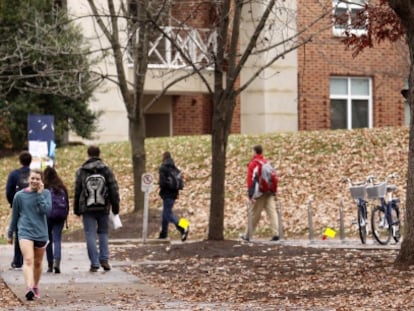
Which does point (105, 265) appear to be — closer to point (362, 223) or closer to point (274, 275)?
point (274, 275)

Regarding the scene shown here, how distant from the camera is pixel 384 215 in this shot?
73.0 feet

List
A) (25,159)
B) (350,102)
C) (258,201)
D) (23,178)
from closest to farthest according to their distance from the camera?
(25,159)
(23,178)
(258,201)
(350,102)

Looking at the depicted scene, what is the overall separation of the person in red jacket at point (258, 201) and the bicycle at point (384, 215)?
7.11ft

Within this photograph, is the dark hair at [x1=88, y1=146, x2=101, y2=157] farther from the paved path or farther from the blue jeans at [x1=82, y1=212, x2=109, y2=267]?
the paved path

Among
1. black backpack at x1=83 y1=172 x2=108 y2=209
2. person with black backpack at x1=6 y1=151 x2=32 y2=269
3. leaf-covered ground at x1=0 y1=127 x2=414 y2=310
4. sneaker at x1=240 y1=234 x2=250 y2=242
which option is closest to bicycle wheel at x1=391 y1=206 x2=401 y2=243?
leaf-covered ground at x1=0 y1=127 x2=414 y2=310

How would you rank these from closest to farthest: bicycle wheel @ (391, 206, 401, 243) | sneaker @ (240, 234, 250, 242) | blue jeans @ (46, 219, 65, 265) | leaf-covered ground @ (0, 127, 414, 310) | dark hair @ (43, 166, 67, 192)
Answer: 1. leaf-covered ground @ (0, 127, 414, 310)
2. dark hair @ (43, 166, 67, 192)
3. blue jeans @ (46, 219, 65, 265)
4. bicycle wheel @ (391, 206, 401, 243)
5. sneaker @ (240, 234, 250, 242)

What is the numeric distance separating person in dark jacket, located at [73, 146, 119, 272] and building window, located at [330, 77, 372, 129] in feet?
69.3

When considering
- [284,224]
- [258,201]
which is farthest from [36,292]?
[284,224]

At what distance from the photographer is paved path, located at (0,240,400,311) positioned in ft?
45.0

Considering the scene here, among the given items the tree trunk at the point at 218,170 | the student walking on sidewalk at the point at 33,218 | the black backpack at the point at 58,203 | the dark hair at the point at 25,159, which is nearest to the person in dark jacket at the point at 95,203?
the black backpack at the point at 58,203

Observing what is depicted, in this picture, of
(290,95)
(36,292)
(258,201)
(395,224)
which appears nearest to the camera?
(36,292)

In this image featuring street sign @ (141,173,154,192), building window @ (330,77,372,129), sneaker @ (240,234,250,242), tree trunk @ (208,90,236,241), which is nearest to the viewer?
tree trunk @ (208,90,236,241)

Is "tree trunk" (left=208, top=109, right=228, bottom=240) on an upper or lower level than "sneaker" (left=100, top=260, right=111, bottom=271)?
upper

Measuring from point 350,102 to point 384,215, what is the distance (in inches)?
643
